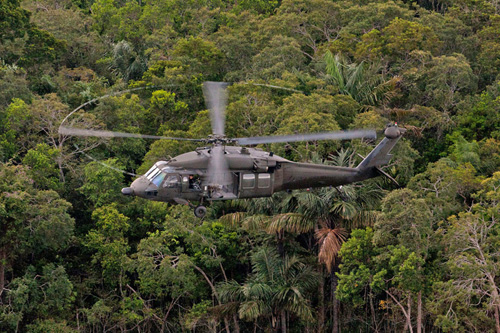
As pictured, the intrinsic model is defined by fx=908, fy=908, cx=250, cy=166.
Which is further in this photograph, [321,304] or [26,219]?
[321,304]

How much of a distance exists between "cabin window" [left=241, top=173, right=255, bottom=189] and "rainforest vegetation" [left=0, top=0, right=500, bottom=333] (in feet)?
18.6

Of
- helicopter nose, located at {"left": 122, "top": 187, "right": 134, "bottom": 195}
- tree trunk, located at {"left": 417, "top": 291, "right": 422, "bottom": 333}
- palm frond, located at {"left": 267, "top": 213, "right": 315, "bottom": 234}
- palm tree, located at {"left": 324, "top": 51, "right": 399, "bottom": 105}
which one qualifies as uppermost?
palm tree, located at {"left": 324, "top": 51, "right": 399, "bottom": 105}

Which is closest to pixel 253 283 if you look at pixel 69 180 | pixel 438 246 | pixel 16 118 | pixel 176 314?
pixel 176 314

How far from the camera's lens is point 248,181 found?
2470cm

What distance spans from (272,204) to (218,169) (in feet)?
34.1

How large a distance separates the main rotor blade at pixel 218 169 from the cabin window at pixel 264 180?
3.24 feet

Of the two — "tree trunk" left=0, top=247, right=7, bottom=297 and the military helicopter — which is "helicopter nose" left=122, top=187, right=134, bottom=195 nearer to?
the military helicopter

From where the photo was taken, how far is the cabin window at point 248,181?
970 inches

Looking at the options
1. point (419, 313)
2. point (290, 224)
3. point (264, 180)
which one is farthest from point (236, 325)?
point (264, 180)

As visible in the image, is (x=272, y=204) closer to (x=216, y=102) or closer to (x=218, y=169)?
(x=218, y=169)

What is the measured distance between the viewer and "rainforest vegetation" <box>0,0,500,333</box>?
31.5 m

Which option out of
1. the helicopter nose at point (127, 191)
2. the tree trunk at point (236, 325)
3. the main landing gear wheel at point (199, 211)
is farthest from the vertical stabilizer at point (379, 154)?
the tree trunk at point (236, 325)

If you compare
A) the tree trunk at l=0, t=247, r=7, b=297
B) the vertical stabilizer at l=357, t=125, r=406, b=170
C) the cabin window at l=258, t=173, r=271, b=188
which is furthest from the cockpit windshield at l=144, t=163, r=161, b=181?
the tree trunk at l=0, t=247, r=7, b=297

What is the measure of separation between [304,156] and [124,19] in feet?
76.9
